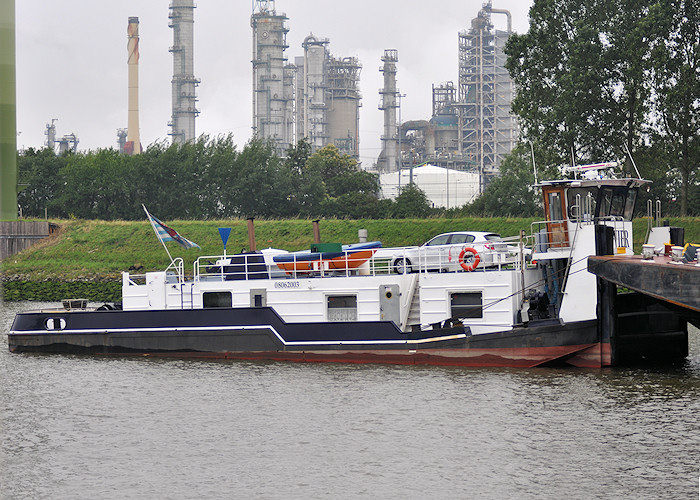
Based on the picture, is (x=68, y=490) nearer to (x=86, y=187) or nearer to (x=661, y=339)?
(x=661, y=339)

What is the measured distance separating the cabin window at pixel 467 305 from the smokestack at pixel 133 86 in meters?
112

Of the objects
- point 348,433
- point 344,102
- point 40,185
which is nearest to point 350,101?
point 344,102

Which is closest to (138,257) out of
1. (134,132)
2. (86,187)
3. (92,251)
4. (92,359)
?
(92,251)

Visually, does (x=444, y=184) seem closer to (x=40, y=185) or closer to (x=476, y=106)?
(x=476, y=106)

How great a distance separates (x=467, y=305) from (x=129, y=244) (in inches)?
1754

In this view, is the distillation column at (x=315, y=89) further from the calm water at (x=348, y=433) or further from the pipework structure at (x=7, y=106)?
the pipework structure at (x=7, y=106)

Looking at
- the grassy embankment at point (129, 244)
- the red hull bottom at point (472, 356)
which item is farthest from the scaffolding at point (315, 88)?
the red hull bottom at point (472, 356)

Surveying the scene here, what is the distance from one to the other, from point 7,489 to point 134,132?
123 m

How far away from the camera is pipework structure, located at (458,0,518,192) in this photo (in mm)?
152750

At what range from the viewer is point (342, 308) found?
2556 centimetres

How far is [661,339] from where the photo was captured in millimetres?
24172

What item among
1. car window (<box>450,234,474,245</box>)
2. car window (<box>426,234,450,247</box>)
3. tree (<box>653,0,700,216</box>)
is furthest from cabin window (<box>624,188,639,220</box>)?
tree (<box>653,0,700,216</box>)

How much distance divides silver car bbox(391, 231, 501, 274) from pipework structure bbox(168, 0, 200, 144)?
379 feet

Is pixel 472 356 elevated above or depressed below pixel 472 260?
below
